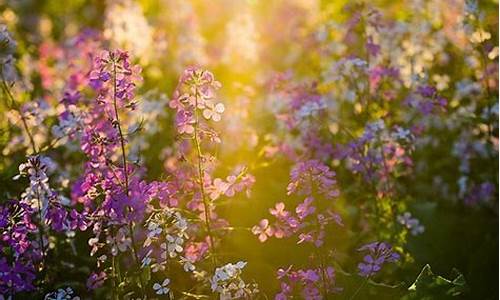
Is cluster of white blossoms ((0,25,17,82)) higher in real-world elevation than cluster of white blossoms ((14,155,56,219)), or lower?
higher

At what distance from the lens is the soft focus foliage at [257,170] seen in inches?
106

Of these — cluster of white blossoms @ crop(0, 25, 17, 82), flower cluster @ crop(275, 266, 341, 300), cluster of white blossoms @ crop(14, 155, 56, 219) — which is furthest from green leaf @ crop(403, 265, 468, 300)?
cluster of white blossoms @ crop(0, 25, 17, 82)

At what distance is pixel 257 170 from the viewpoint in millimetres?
4488

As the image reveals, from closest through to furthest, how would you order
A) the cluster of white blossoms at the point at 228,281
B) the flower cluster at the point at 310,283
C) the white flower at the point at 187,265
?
the cluster of white blossoms at the point at 228,281 → the white flower at the point at 187,265 → the flower cluster at the point at 310,283

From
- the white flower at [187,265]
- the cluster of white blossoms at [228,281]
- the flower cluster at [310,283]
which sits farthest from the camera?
the flower cluster at [310,283]

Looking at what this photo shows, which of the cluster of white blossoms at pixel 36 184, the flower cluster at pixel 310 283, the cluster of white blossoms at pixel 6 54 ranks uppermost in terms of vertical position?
the cluster of white blossoms at pixel 6 54

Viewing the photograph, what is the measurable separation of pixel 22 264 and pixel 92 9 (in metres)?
7.79

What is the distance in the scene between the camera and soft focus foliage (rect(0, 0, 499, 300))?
2.69m

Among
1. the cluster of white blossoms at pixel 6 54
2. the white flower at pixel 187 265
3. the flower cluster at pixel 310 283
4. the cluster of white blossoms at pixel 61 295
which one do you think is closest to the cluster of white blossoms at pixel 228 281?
the white flower at pixel 187 265

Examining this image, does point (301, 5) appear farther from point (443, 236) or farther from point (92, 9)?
point (443, 236)

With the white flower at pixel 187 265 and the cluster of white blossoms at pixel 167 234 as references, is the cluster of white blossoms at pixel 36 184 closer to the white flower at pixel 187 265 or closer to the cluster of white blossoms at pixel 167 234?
the cluster of white blossoms at pixel 167 234

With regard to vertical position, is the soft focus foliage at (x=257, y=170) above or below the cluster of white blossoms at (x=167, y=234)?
above

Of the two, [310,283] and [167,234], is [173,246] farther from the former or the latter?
[310,283]

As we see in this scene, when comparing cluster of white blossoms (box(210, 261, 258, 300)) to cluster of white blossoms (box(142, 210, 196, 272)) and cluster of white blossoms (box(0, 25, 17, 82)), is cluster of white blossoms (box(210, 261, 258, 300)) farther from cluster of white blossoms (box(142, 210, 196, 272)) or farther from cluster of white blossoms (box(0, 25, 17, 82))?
cluster of white blossoms (box(0, 25, 17, 82))
